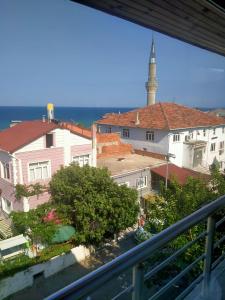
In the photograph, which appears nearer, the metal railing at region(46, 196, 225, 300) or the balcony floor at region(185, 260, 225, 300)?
the metal railing at region(46, 196, 225, 300)

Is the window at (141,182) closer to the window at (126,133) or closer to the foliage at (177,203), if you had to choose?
the window at (126,133)

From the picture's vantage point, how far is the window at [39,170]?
8492 millimetres

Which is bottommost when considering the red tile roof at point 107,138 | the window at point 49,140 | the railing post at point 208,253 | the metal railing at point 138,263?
the red tile roof at point 107,138

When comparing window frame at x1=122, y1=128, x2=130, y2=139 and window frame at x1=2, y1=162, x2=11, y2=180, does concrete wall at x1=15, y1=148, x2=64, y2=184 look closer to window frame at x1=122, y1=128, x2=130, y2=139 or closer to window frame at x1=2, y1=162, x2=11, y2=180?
window frame at x1=2, y1=162, x2=11, y2=180

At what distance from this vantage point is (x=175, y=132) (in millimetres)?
13727

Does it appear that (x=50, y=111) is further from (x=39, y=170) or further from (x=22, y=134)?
(x=39, y=170)

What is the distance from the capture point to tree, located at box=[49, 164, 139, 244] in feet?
24.9

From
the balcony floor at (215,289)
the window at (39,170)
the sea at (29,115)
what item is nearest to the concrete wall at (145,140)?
the sea at (29,115)

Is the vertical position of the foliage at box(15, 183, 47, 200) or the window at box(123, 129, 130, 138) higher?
the window at box(123, 129, 130, 138)

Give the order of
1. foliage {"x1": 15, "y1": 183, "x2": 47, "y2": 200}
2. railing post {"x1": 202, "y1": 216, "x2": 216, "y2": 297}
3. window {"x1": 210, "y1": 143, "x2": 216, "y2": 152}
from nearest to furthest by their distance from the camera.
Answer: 1. railing post {"x1": 202, "y1": 216, "x2": 216, "y2": 297}
2. foliage {"x1": 15, "y1": 183, "x2": 47, "y2": 200}
3. window {"x1": 210, "y1": 143, "x2": 216, "y2": 152}

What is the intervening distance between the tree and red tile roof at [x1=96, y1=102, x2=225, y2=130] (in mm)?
6205

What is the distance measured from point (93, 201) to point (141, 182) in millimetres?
4011

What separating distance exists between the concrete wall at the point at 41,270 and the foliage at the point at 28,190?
2046mm

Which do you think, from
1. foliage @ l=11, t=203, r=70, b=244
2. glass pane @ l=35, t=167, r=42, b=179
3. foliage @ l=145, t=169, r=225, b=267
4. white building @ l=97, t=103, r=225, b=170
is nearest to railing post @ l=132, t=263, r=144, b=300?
foliage @ l=145, t=169, r=225, b=267
